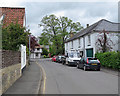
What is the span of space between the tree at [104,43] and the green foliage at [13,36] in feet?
46.3

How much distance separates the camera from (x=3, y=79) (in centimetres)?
730

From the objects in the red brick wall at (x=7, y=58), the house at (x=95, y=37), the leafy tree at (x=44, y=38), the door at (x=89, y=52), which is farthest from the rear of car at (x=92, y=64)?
the leafy tree at (x=44, y=38)

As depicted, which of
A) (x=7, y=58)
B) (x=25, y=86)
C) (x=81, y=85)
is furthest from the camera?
(x=81, y=85)

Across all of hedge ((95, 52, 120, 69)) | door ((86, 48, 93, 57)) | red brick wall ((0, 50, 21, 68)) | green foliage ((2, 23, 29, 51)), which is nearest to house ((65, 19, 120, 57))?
door ((86, 48, 93, 57))

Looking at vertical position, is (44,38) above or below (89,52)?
above

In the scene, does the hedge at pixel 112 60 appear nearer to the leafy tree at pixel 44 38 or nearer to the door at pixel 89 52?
the door at pixel 89 52

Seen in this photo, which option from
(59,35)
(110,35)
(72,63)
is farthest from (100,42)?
(59,35)

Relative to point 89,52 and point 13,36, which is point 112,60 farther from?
point 89,52

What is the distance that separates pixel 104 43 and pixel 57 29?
25951 millimetres

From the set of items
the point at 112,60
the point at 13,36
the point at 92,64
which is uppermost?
the point at 13,36

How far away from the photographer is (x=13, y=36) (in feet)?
39.0

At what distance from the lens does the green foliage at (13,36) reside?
10.9 metres

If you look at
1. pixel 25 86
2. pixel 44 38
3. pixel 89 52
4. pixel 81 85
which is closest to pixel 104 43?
pixel 89 52

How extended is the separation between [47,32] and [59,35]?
383 cm
